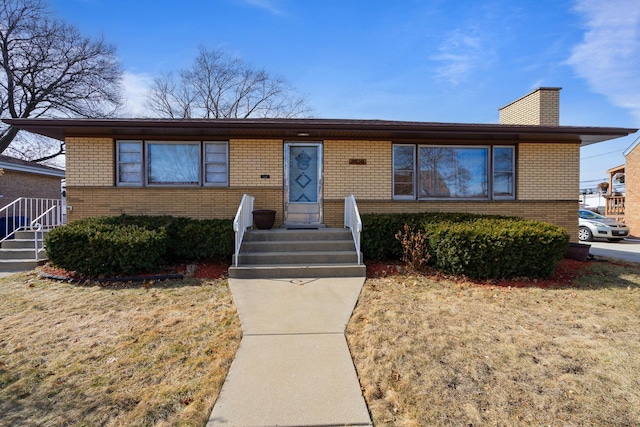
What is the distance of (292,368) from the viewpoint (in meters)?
3.01

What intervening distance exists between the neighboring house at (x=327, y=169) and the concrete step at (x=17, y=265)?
144 centimetres

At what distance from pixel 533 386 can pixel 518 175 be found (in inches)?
301

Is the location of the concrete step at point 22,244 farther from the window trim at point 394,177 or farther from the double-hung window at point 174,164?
the window trim at point 394,177

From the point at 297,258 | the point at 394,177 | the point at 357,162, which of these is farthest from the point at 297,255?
the point at 394,177

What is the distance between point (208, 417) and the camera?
92.4 inches

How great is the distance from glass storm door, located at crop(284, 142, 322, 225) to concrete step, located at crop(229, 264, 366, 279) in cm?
263

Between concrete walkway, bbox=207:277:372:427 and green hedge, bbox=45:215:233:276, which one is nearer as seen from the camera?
concrete walkway, bbox=207:277:372:427

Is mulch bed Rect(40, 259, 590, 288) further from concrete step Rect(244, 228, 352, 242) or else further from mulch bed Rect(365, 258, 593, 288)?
concrete step Rect(244, 228, 352, 242)

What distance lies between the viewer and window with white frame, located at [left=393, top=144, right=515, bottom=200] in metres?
8.99

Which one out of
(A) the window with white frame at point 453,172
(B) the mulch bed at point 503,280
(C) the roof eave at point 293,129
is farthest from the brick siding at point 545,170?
(B) the mulch bed at point 503,280

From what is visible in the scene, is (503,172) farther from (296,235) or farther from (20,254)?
(20,254)

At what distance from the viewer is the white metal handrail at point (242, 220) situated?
6.28 meters

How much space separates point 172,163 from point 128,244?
3.35m

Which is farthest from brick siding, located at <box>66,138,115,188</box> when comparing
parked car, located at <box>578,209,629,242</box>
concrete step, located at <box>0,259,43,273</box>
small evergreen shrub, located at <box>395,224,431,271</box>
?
parked car, located at <box>578,209,629,242</box>
